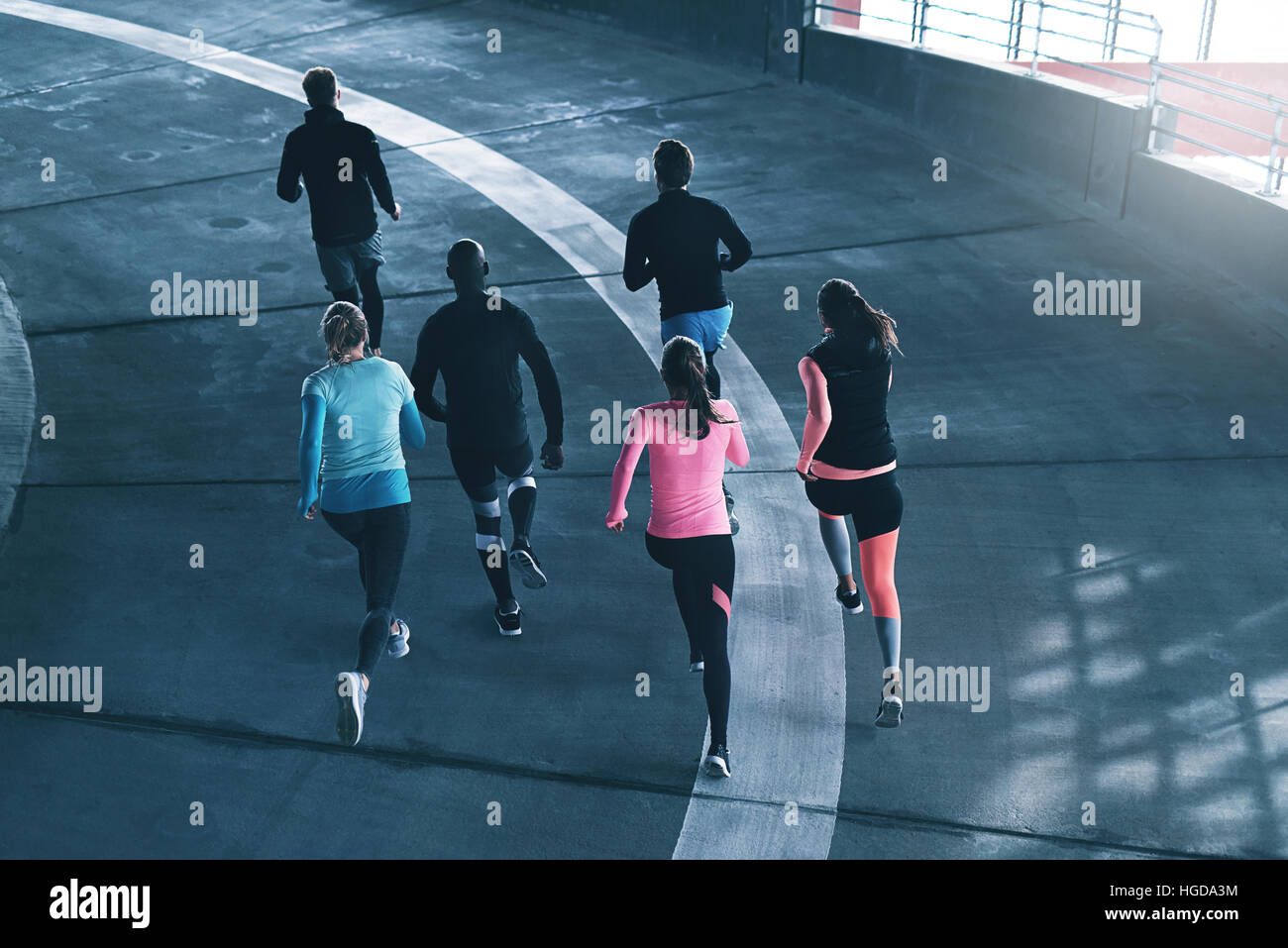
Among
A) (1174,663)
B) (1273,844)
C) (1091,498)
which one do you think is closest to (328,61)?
(1091,498)

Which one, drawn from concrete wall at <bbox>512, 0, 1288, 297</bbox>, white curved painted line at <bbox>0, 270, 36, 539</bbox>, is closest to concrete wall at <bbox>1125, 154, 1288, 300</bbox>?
concrete wall at <bbox>512, 0, 1288, 297</bbox>

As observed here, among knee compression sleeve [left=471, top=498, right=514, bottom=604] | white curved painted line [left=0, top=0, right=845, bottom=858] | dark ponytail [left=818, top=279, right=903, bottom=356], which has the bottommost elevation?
white curved painted line [left=0, top=0, right=845, bottom=858]

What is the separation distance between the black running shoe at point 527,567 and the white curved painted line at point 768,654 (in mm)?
1062

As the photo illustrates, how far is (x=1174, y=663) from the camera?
6113 mm

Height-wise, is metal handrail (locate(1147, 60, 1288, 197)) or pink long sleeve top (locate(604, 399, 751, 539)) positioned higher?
metal handrail (locate(1147, 60, 1288, 197))

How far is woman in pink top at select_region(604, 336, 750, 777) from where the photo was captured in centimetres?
531

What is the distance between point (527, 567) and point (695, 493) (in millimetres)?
1597

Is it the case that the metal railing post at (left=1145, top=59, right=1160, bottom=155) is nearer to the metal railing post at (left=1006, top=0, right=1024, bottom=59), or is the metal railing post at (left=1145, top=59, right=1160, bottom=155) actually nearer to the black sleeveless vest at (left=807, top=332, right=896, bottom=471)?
the metal railing post at (left=1006, top=0, right=1024, bottom=59)

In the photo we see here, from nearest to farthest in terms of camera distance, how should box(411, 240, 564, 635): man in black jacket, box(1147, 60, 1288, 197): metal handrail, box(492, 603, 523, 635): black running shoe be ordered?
1. box(411, 240, 564, 635): man in black jacket
2. box(492, 603, 523, 635): black running shoe
3. box(1147, 60, 1288, 197): metal handrail

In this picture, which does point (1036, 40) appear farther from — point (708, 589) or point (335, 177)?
point (708, 589)

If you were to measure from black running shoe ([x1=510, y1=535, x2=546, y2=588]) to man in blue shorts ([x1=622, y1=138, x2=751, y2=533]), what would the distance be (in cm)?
130

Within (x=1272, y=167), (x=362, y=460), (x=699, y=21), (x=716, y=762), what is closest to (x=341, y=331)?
(x=362, y=460)

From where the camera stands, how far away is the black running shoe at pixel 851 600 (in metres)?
6.65
